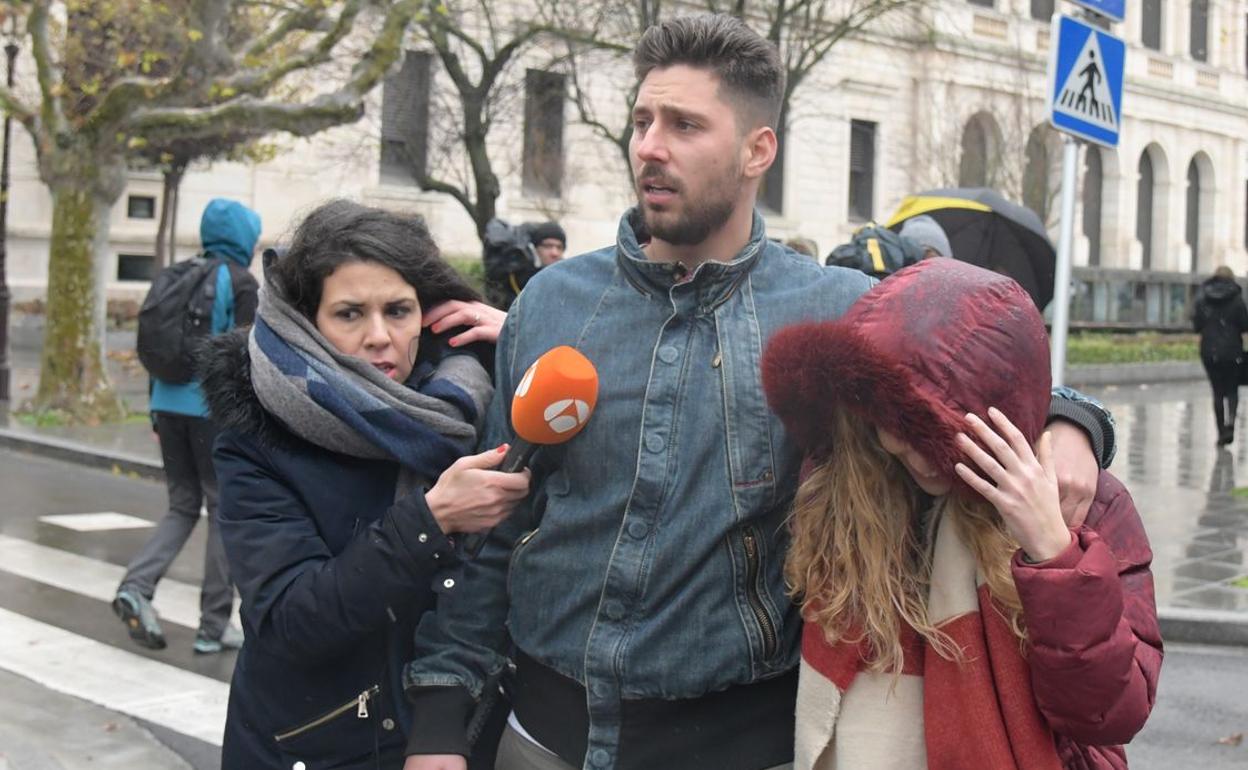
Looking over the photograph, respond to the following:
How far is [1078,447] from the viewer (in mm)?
2209

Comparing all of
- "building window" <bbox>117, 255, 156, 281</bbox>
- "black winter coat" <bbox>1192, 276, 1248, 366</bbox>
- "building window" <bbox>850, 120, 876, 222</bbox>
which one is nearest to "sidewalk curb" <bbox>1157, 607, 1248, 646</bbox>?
"black winter coat" <bbox>1192, 276, 1248, 366</bbox>

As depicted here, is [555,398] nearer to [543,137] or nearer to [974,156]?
[543,137]

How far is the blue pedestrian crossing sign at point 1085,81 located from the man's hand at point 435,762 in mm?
5201

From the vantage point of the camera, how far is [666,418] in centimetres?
234

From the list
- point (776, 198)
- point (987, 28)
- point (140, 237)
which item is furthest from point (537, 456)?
point (987, 28)

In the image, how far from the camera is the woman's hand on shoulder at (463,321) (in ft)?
9.12

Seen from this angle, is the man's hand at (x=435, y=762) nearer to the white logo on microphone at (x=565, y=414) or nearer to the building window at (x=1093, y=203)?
the white logo on microphone at (x=565, y=414)

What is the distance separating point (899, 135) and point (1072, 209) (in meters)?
31.4

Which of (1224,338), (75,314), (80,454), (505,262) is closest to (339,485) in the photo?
(505,262)

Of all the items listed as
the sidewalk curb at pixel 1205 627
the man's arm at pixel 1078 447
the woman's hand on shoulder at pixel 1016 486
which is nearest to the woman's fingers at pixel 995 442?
the woman's hand on shoulder at pixel 1016 486

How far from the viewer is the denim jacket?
90.9 inches

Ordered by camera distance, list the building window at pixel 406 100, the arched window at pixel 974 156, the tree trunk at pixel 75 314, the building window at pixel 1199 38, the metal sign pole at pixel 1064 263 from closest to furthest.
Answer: the metal sign pole at pixel 1064 263, the tree trunk at pixel 75 314, the building window at pixel 406 100, the arched window at pixel 974 156, the building window at pixel 1199 38

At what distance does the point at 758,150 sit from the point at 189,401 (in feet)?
16.8

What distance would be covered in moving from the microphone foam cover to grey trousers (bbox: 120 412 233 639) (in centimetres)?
482
